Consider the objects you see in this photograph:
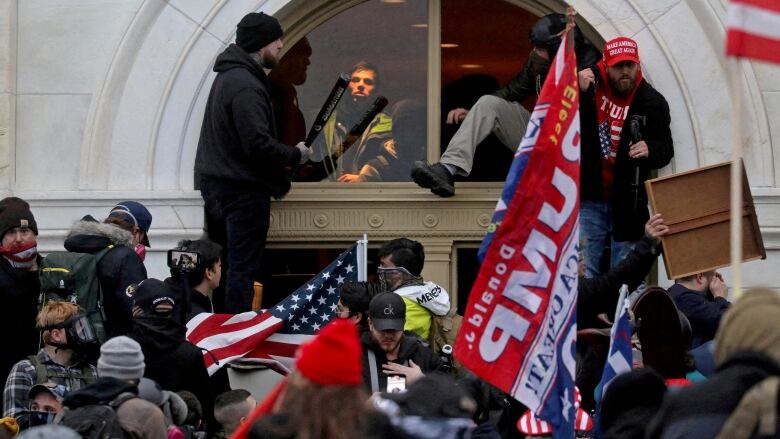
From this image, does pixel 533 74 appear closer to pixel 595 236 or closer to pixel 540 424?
pixel 595 236

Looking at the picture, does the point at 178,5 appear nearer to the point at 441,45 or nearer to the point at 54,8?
the point at 54,8

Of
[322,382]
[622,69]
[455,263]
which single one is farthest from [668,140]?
[322,382]

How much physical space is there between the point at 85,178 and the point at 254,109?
4.54 ft

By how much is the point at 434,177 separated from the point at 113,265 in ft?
8.26

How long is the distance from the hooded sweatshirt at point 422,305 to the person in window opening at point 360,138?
6.92 feet

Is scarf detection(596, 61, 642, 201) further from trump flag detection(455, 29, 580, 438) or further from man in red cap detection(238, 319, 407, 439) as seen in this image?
man in red cap detection(238, 319, 407, 439)

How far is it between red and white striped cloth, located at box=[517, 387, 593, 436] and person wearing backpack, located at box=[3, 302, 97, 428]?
2.29 meters

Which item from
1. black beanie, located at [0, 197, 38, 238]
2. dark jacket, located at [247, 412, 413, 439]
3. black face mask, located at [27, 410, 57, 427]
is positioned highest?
black beanie, located at [0, 197, 38, 238]

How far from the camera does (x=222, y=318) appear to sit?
11.3 m

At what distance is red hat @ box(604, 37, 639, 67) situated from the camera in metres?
11.8

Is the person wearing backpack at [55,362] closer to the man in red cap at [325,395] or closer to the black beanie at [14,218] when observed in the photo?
the black beanie at [14,218]

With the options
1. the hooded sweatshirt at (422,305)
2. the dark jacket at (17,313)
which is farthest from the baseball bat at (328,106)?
the dark jacket at (17,313)

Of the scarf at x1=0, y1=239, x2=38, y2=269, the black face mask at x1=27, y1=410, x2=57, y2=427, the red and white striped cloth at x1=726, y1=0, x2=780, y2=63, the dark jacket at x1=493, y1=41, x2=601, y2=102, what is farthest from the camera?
the dark jacket at x1=493, y1=41, x2=601, y2=102

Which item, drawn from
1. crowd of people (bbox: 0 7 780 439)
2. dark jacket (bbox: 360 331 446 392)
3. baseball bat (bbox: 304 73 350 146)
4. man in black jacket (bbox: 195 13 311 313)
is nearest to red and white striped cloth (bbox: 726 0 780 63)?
crowd of people (bbox: 0 7 780 439)
